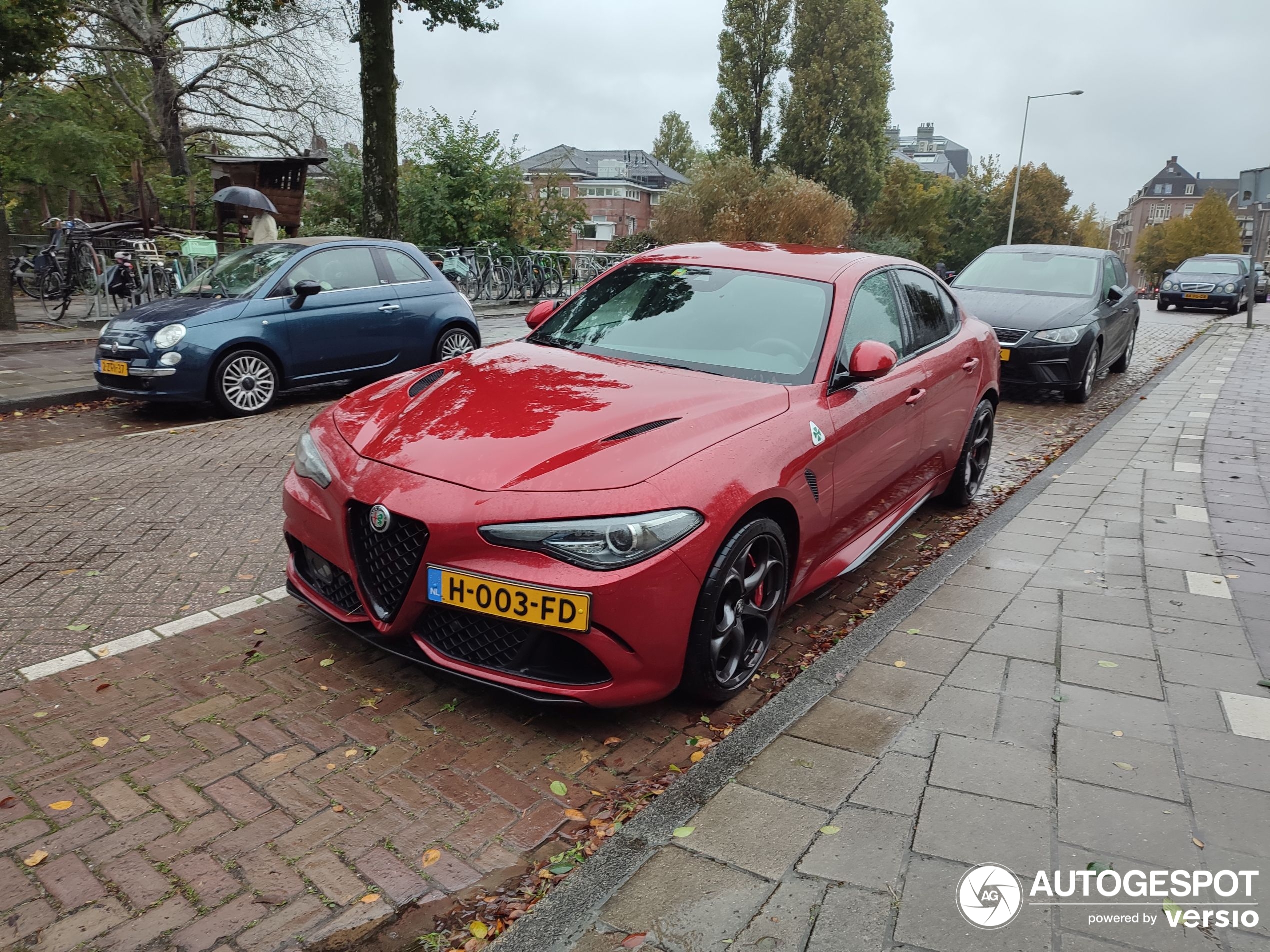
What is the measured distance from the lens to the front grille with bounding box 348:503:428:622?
2941mm

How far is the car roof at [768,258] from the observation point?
4.41 meters

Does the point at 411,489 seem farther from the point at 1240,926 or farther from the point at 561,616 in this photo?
the point at 1240,926

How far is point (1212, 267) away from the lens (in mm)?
24719

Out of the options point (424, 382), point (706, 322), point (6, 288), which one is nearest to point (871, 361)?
point (706, 322)

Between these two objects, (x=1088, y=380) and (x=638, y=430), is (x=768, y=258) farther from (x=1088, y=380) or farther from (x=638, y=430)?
(x=1088, y=380)

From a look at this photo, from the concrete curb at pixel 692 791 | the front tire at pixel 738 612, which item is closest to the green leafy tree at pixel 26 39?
the front tire at pixel 738 612

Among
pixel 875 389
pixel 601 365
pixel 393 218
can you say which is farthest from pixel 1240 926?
pixel 393 218

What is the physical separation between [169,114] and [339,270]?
22557 millimetres

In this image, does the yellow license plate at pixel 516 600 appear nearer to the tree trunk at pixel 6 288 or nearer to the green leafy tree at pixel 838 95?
the tree trunk at pixel 6 288

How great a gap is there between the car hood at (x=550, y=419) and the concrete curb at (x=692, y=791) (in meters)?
0.96

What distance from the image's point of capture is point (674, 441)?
312 centimetres

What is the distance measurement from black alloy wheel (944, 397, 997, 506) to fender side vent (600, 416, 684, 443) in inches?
120

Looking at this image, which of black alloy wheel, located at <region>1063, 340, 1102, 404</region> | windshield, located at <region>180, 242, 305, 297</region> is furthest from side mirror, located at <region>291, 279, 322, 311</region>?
black alloy wheel, located at <region>1063, 340, 1102, 404</region>

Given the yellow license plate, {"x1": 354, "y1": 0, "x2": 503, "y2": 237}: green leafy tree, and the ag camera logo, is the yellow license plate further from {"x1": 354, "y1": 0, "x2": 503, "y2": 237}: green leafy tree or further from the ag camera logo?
{"x1": 354, "y1": 0, "x2": 503, "y2": 237}: green leafy tree
